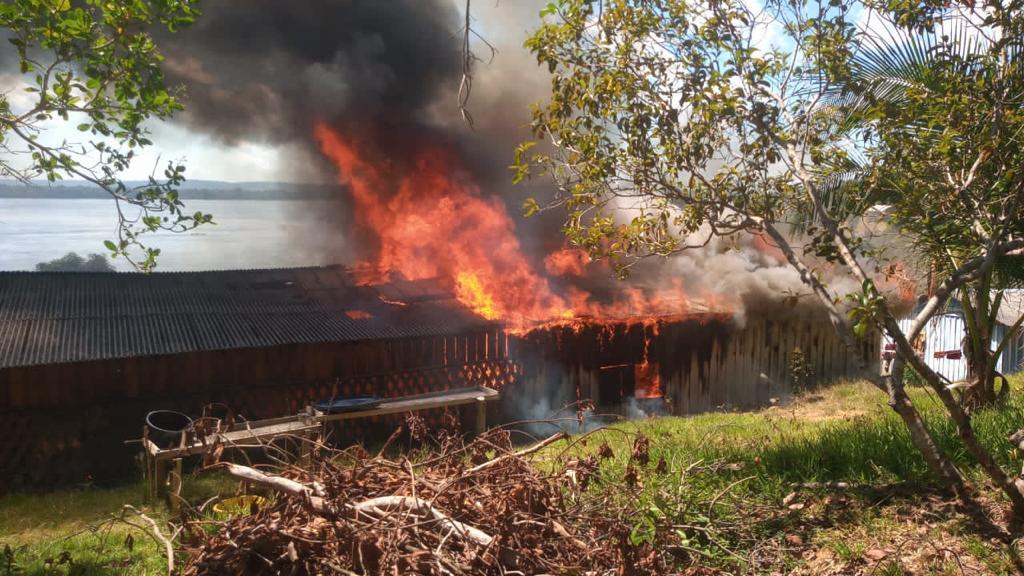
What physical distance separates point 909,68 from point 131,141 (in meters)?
8.47

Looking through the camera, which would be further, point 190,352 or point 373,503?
point 190,352

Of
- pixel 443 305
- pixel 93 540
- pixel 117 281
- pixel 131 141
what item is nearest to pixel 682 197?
pixel 131 141

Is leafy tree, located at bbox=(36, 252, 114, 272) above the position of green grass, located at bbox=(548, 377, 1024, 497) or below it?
above

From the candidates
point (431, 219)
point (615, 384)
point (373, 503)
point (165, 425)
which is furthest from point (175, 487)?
point (431, 219)

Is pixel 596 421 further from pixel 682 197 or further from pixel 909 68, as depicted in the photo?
pixel 909 68

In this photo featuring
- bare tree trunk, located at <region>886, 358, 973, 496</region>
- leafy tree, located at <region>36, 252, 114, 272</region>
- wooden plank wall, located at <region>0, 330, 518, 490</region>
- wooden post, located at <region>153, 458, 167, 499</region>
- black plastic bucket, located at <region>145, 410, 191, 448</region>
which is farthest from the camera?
leafy tree, located at <region>36, 252, 114, 272</region>

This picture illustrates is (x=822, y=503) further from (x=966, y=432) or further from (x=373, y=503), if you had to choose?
(x=373, y=503)

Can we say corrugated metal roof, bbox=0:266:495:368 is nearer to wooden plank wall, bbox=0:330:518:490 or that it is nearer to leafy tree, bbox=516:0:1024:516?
wooden plank wall, bbox=0:330:518:490

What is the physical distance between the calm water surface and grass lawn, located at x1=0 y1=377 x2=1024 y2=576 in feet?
49.3

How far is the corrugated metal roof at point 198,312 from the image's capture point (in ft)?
36.2

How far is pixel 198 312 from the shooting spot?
1282 centimetres

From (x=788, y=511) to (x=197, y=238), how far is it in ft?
217

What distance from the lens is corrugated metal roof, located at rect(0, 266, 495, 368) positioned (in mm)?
11031

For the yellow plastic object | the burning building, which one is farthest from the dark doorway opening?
the yellow plastic object
